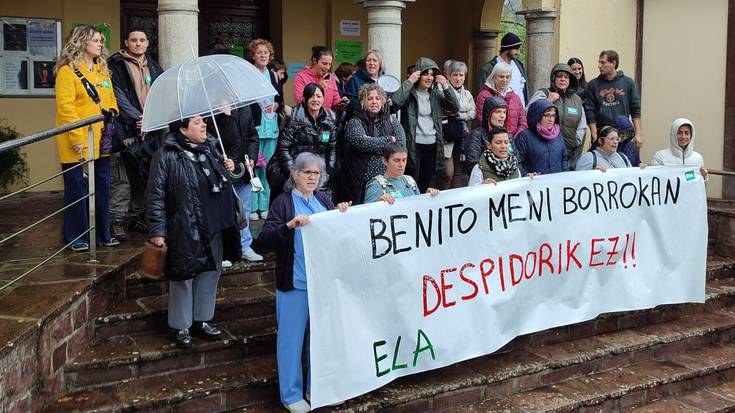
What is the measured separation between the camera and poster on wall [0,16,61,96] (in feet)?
31.6

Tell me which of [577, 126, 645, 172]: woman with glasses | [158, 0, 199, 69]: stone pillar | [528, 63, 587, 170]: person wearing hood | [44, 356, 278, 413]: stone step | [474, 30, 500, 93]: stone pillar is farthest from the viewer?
[474, 30, 500, 93]: stone pillar

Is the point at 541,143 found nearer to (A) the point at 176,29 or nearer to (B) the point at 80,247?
(A) the point at 176,29

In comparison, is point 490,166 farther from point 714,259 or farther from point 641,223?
point 714,259

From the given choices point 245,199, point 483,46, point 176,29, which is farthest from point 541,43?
point 245,199

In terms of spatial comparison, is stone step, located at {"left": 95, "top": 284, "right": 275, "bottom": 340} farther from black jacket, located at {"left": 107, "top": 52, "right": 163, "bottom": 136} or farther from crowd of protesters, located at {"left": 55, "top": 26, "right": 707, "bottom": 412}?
black jacket, located at {"left": 107, "top": 52, "right": 163, "bottom": 136}

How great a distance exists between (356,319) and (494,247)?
4.17 feet

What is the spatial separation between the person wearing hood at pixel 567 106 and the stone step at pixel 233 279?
329 cm

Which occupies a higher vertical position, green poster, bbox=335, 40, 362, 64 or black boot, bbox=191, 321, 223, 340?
green poster, bbox=335, 40, 362, 64

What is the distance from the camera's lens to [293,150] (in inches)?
256

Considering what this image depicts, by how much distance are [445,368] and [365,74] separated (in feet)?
10.9

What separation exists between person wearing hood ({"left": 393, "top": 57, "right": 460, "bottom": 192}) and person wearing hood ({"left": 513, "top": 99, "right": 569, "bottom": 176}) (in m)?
0.96

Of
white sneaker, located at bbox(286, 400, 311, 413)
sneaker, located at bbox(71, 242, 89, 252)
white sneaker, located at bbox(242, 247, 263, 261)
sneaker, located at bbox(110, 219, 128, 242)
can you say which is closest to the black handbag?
sneaker, located at bbox(110, 219, 128, 242)

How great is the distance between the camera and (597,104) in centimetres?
876

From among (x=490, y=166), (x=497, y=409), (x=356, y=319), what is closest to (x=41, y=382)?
(x=356, y=319)
